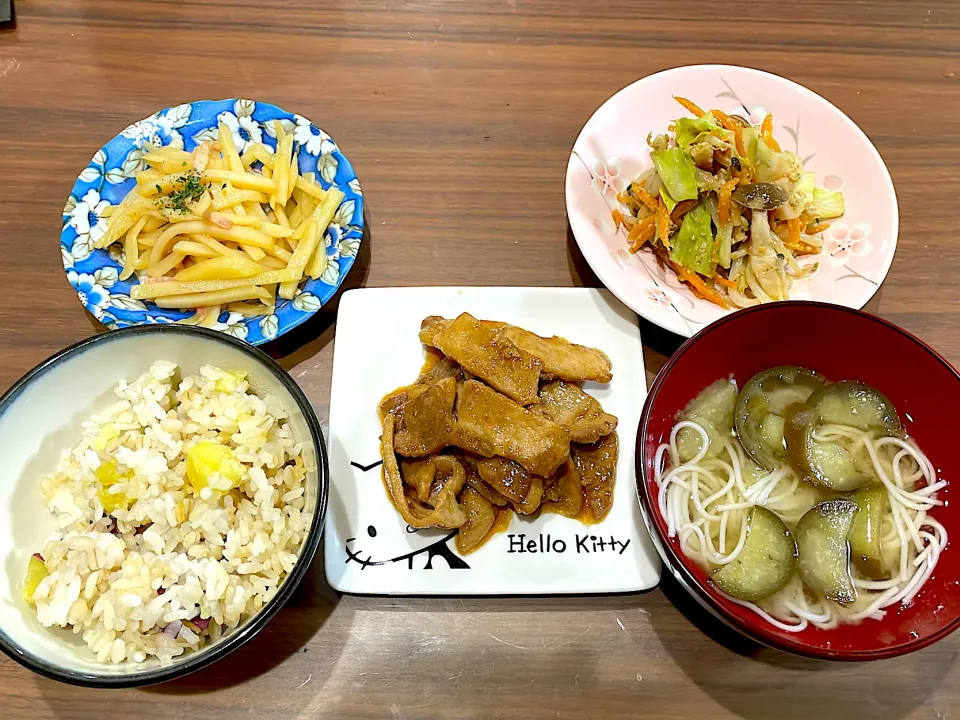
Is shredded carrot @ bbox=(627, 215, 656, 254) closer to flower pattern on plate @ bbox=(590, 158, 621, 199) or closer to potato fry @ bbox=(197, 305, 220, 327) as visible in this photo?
flower pattern on plate @ bbox=(590, 158, 621, 199)

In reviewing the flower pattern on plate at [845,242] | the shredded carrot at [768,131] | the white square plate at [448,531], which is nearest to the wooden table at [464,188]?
the white square plate at [448,531]

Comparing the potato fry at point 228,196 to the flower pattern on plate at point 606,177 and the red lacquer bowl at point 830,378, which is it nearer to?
the flower pattern on plate at point 606,177

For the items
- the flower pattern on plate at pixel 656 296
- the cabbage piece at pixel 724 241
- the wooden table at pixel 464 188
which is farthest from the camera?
the cabbage piece at pixel 724 241

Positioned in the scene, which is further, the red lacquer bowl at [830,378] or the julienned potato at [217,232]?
the julienned potato at [217,232]

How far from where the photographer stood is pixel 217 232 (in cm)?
161

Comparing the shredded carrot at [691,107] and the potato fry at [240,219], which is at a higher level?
the shredded carrot at [691,107]

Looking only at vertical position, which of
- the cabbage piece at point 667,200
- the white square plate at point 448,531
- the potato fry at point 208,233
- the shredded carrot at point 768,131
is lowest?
the white square plate at point 448,531

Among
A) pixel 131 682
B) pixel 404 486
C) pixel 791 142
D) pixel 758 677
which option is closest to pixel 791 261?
pixel 791 142

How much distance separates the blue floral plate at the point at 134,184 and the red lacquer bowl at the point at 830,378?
2.60ft

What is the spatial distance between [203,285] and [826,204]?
1487mm

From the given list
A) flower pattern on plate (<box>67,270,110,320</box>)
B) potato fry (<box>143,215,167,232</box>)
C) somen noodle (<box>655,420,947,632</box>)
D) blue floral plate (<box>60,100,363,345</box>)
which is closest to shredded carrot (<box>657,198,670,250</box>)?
somen noodle (<box>655,420,947,632</box>)

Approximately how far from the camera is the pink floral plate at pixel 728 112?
1.57 metres

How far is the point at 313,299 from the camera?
1.57 m

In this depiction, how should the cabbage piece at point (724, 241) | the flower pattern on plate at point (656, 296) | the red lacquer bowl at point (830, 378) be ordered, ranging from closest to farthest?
the red lacquer bowl at point (830, 378) < the flower pattern on plate at point (656, 296) < the cabbage piece at point (724, 241)
